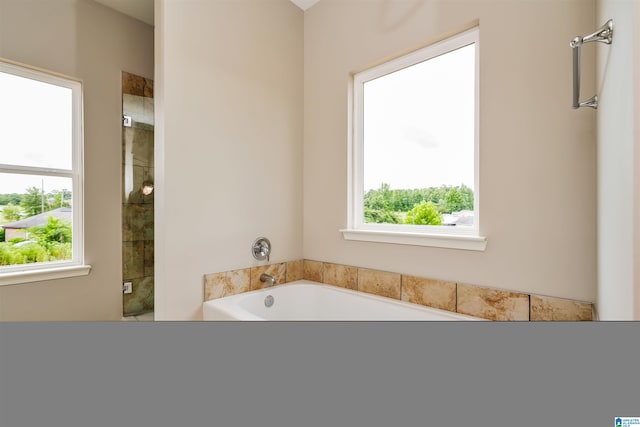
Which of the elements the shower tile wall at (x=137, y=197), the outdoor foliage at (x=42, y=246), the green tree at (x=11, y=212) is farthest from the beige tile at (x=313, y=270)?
the green tree at (x=11, y=212)

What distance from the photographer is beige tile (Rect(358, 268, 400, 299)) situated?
1825 millimetres

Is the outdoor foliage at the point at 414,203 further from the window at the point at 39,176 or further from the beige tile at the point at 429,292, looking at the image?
the window at the point at 39,176

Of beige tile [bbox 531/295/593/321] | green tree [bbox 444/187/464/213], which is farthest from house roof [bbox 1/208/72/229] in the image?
beige tile [bbox 531/295/593/321]

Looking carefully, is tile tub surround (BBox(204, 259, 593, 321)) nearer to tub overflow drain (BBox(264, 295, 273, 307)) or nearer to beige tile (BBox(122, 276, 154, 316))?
tub overflow drain (BBox(264, 295, 273, 307))

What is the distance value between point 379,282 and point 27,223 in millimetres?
2477

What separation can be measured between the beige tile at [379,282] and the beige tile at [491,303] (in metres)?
0.36

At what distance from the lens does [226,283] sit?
6.22 feet

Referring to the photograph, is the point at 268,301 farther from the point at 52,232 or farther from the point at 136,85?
the point at 136,85

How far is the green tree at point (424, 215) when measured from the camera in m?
1.74

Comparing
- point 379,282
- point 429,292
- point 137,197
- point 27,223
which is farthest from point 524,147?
point 27,223

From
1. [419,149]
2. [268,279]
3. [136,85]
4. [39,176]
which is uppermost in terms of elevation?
[136,85]

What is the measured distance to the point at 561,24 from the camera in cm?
130

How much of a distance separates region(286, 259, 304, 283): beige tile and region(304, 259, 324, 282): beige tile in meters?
0.03

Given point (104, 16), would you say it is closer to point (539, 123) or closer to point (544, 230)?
point (539, 123)
